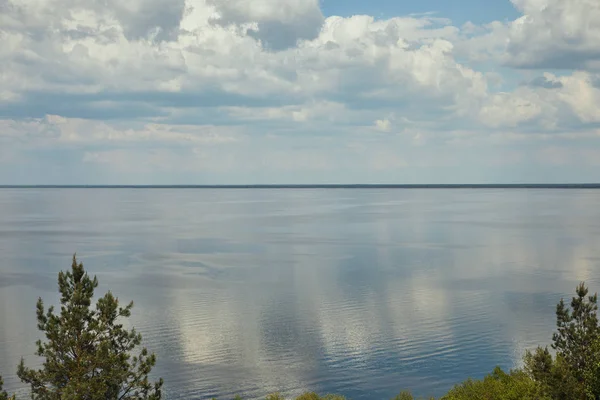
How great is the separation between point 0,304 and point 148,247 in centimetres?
6924

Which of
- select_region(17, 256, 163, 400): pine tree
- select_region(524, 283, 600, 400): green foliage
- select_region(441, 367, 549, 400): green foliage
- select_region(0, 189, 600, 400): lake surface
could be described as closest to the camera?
select_region(17, 256, 163, 400): pine tree

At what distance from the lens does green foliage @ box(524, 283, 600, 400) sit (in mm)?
30344

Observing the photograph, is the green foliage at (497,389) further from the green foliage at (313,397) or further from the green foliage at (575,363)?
the green foliage at (313,397)

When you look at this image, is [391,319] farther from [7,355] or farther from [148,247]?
[148,247]

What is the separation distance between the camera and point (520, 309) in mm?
78062

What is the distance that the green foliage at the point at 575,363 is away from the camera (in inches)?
1195

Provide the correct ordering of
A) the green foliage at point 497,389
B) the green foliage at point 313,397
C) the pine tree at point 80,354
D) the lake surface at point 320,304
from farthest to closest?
the lake surface at point 320,304, the green foliage at point 313,397, the green foliage at point 497,389, the pine tree at point 80,354

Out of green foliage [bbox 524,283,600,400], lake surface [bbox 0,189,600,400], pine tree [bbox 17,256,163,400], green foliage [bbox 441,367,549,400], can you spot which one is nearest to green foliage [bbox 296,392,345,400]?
lake surface [bbox 0,189,600,400]

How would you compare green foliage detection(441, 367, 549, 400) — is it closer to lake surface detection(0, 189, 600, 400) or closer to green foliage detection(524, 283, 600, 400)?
green foliage detection(524, 283, 600, 400)

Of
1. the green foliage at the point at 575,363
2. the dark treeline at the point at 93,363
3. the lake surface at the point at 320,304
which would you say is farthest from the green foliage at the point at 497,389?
the dark treeline at the point at 93,363

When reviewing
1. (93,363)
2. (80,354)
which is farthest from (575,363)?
(80,354)

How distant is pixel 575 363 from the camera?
111 ft

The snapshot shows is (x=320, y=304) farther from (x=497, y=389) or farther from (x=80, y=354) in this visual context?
(x=80, y=354)

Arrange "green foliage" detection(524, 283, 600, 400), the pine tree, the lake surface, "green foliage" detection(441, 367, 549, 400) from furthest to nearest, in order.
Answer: the lake surface < "green foliage" detection(441, 367, 549, 400) < "green foliage" detection(524, 283, 600, 400) < the pine tree
